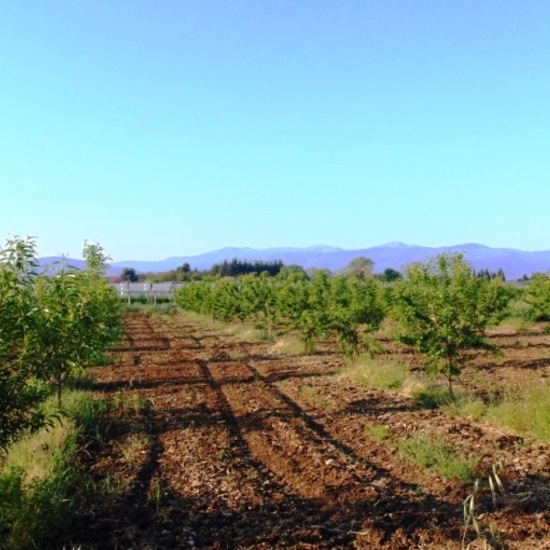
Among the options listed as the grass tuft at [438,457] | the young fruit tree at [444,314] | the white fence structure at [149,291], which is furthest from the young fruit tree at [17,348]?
the white fence structure at [149,291]

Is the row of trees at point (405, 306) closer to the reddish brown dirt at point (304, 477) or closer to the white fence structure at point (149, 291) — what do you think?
the reddish brown dirt at point (304, 477)

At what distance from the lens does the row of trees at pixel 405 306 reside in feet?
35.0

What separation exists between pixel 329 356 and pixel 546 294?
33.7ft

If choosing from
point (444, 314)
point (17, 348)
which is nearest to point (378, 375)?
point (444, 314)

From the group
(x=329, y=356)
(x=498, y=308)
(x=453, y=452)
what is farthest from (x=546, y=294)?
(x=453, y=452)

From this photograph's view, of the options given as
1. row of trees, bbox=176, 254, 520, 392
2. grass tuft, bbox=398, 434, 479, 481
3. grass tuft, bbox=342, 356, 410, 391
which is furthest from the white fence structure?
grass tuft, bbox=398, 434, 479, 481

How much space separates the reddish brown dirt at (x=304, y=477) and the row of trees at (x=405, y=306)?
1.37 meters

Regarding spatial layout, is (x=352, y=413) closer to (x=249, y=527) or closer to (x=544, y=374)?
(x=249, y=527)

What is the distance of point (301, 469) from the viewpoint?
6.82 meters

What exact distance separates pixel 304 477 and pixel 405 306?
514cm

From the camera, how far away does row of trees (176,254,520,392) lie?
1066 centimetres

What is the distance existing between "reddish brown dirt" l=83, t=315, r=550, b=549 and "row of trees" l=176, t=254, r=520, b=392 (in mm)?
1373

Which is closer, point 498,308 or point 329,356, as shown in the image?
point 329,356

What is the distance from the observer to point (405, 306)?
35.7 feet
